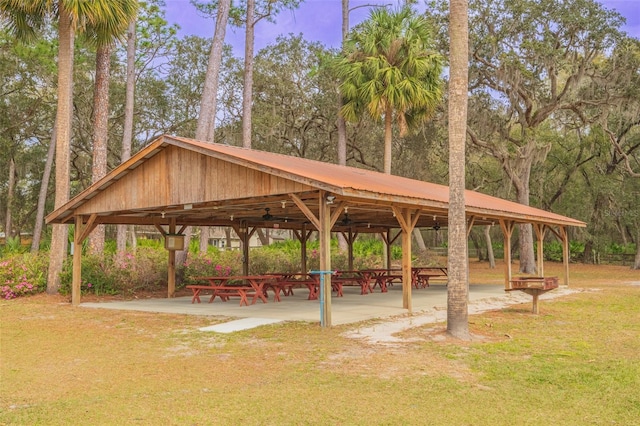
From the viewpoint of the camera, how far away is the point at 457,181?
777cm

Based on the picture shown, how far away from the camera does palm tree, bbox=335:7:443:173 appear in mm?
19094

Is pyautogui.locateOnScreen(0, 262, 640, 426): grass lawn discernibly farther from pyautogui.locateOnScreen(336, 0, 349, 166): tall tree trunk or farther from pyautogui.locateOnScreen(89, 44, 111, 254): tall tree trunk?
pyautogui.locateOnScreen(336, 0, 349, 166): tall tree trunk

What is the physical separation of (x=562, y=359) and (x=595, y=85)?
1880 centimetres

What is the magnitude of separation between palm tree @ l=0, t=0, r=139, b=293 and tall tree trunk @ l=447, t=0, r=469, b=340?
914cm

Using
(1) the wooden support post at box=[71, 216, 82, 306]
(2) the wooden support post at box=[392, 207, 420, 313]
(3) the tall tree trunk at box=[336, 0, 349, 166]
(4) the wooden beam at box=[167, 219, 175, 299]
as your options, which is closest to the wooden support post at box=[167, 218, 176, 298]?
(4) the wooden beam at box=[167, 219, 175, 299]

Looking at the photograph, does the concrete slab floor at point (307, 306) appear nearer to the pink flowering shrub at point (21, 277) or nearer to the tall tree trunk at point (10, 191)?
the pink flowering shrub at point (21, 277)

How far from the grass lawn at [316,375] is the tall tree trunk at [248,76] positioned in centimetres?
1211

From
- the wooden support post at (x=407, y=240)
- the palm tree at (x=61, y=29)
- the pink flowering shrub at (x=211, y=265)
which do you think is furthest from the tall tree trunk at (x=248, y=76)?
the wooden support post at (x=407, y=240)

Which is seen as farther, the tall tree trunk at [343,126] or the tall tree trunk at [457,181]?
the tall tree trunk at [343,126]

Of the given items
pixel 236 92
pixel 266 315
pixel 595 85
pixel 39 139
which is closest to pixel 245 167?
pixel 266 315

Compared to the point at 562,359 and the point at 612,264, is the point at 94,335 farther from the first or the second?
the point at 612,264

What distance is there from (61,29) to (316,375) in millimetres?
11737

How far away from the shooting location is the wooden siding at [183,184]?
9.31 metres

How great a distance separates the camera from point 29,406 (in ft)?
15.1
